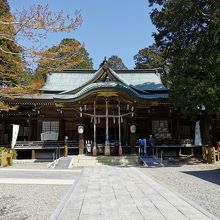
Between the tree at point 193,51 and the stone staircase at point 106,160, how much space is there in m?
4.57

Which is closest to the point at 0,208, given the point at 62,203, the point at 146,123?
the point at 62,203

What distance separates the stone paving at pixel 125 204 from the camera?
6.64 metres

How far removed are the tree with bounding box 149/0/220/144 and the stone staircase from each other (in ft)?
15.0

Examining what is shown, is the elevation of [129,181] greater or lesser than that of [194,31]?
lesser

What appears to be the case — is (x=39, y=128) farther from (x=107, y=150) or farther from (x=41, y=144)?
(x=107, y=150)

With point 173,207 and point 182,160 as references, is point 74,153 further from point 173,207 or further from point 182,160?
point 173,207

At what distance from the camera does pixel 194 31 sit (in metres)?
20.3

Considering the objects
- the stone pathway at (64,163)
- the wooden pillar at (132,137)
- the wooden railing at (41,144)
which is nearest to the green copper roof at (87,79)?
the wooden railing at (41,144)

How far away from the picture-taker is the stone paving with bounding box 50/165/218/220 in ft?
21.8

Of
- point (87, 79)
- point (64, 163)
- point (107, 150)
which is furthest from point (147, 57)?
point (64, 163)

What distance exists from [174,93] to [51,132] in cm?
1018

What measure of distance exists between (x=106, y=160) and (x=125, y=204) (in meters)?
12.5

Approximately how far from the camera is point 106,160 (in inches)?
798

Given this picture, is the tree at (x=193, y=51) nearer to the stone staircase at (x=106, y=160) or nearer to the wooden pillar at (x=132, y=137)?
the wooden pillar at (x=132, y=137)
